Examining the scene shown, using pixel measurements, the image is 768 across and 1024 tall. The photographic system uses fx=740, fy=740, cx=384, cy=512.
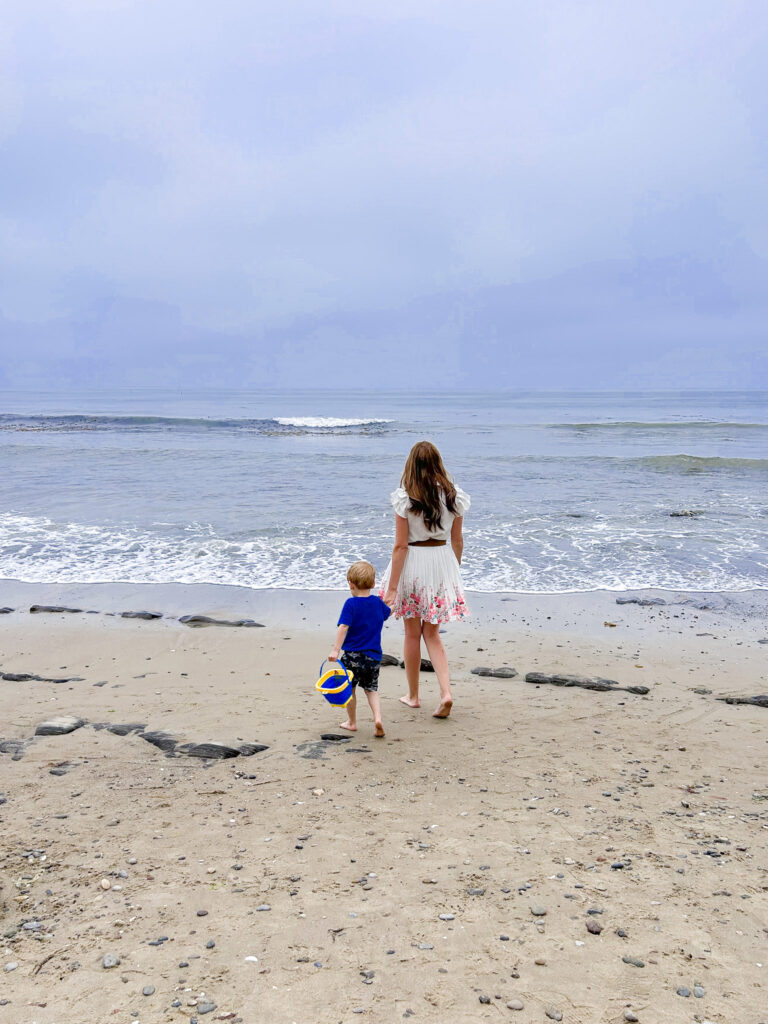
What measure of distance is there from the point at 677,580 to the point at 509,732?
5523 millimetres

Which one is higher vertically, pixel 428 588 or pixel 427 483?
pixel 427 483

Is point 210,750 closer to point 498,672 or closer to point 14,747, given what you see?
point 14,747

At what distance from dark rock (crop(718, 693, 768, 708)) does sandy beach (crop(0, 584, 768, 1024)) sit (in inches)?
5.1

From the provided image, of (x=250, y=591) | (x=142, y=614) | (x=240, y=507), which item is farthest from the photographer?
(x=240, y=507)

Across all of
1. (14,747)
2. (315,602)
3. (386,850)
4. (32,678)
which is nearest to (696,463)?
(315,602)

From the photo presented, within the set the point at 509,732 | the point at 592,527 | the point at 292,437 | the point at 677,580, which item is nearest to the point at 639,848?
the point at 509,732

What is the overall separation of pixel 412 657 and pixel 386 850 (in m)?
2.22

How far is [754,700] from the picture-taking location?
5.80 metres

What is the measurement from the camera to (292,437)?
33875mm

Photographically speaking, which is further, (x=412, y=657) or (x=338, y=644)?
(x=412, y=657)

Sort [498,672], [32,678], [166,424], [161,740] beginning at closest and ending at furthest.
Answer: [161,740]
[32,678]
[498,672]
[166,424]

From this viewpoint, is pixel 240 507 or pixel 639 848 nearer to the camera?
pixel 639 848

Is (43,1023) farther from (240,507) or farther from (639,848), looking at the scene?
(240,507)

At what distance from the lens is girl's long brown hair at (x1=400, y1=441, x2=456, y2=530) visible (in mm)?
5184
